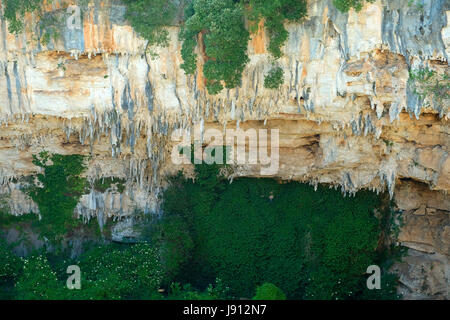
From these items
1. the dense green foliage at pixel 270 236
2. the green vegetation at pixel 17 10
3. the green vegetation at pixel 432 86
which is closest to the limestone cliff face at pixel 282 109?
the green vegetation at pixel 432 86

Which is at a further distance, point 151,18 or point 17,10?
point 151,18

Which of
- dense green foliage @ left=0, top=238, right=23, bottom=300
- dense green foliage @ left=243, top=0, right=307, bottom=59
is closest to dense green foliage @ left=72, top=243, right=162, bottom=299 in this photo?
dense green foliage @ left=0, top=238, right=23, bottom=300

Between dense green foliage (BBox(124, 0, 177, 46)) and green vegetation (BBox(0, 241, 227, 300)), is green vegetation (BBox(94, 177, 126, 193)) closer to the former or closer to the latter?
green vegetation (BBox(0, 241, 227, 300))

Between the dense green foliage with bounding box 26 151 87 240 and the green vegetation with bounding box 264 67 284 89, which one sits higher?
the green vegetation with bounding box 264 67 284 89

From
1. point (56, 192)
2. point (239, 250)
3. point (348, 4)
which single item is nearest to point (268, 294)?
point (239, 250)

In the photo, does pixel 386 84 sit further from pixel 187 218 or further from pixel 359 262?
pixel 187 218

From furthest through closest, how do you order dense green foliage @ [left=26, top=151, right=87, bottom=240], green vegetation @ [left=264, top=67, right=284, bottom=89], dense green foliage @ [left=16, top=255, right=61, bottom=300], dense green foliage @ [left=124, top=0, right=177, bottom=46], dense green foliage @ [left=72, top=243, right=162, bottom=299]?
dense green foliage @ [left=26, top=151, right=87, bottom=240] < dense green foliage @ [left=72, top=243, right=162, bottom=299] < dense green foliage @ [left=16, top=255, right=61, bottom=300] < dense green foliage @ [left=124, top=0, right=177, bottom=46] < green vegetation @ [left=264, top=67, right=284, bottom=89]

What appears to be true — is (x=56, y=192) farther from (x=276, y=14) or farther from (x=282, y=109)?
(x=276, y=14)
